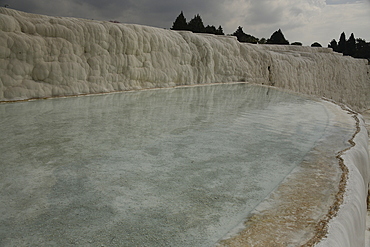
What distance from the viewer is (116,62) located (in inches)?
237

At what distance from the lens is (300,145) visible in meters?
2.45

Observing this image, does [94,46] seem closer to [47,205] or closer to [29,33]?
[29,33]

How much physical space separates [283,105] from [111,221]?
4.03 meters

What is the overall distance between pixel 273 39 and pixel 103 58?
23.1 meters

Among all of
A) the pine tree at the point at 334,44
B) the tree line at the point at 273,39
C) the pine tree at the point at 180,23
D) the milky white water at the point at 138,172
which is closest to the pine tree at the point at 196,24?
the tree line at the point at 273,39

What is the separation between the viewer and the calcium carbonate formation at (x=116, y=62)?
2352 mm

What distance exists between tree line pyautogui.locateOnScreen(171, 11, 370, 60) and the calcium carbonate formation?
38.0 ft

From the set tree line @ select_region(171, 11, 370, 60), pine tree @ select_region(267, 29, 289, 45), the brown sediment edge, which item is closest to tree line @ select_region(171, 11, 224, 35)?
tree line @ select_region(171, 11, 370, 60)

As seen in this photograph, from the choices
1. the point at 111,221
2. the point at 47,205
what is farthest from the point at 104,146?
the point at 111,221

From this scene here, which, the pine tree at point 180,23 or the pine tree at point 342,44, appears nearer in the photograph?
the pine tree at point 180,23

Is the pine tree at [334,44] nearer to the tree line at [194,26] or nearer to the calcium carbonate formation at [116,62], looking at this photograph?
the tree line at [194,26]

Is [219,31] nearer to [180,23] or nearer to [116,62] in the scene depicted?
[180,23]

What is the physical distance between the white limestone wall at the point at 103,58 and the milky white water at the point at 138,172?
1.45m

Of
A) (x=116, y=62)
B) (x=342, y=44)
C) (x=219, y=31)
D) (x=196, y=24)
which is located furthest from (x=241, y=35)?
(x=116, y=62)
